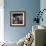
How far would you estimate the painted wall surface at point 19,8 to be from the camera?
545cm

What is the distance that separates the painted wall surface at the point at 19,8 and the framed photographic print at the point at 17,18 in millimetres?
125

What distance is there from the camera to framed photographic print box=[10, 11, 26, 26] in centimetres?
545

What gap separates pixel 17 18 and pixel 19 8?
16.7 inches

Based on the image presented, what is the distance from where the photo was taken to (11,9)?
548cm

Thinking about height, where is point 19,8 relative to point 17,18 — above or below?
above

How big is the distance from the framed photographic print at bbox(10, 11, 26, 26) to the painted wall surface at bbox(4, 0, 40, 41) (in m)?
0.12

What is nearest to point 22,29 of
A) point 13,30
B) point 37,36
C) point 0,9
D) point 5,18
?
point 13,30

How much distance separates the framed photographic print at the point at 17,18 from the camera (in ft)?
17.9

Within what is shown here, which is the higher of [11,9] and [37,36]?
[11,9]

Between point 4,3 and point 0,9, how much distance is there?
11.8 inches

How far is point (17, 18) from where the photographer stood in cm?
550

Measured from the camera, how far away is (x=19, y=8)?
17.9ft

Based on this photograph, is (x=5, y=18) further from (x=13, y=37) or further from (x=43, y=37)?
(x=43, y=37)

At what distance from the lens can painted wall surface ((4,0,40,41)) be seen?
5.45 meters
